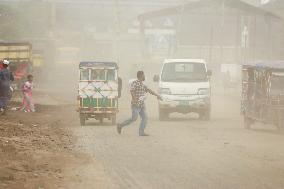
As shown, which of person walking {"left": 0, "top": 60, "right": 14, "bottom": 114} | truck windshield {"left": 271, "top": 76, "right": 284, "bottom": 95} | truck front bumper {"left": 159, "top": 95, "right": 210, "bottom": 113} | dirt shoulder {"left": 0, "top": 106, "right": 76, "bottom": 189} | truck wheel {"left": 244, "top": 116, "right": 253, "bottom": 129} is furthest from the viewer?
truck front bumper {"left": 159, "top": 95, "right": 210, "bottom": 113}

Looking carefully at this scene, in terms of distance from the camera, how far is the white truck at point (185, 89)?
83.3ft

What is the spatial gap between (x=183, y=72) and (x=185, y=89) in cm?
110

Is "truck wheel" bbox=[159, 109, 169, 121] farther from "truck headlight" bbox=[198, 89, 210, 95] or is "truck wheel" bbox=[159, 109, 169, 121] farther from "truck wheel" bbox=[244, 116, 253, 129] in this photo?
"truck wheel" bbox=[244, 116, 253, 129]

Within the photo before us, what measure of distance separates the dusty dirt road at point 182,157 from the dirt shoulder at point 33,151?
0.42 m

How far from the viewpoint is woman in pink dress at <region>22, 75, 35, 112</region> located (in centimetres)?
2741

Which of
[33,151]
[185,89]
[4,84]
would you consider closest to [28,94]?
[4,84]

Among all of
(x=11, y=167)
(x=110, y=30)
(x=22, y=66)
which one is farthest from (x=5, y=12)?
(x=11, y=167)

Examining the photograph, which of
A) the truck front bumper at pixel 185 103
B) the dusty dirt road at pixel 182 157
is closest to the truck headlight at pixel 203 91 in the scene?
the truck front bumper at pixel 185 103

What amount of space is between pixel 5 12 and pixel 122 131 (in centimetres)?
5189

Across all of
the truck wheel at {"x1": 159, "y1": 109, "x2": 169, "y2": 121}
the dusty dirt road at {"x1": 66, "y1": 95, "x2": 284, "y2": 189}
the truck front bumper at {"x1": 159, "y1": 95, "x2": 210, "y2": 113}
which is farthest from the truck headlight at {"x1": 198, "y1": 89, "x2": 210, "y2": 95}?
the dusty dirt road at {"x1": 66, "y1": 95, "x2": 284, "y2": 189}

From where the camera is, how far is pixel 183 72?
2639 centimetres

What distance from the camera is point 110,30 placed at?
274 ft

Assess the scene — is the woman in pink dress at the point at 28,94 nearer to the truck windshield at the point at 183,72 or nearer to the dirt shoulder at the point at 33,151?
the dirt shoulder at the point at 33,151

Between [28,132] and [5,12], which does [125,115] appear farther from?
[5,12]
